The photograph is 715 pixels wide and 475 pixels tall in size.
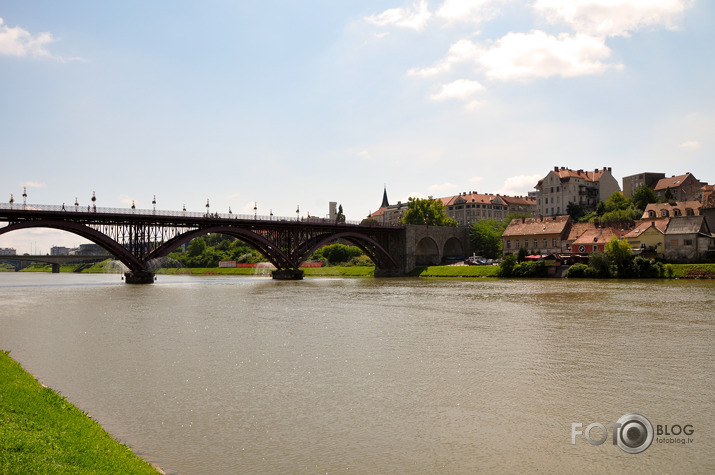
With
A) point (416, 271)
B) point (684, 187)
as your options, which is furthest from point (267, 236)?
point (684, 187)

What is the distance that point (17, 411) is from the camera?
32.6ft

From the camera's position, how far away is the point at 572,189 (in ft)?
406

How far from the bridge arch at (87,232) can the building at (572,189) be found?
301 ft

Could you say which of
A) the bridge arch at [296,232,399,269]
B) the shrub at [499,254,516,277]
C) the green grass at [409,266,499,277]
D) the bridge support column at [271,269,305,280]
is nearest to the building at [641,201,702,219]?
the shrub at [499,254,516,277]

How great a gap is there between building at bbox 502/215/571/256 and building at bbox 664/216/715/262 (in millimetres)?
20552

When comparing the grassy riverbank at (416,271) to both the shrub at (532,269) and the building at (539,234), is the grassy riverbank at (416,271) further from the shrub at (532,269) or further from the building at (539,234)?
the building at (539,234)

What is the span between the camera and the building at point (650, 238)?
243 feet

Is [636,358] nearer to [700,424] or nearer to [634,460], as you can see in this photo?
[700,424]

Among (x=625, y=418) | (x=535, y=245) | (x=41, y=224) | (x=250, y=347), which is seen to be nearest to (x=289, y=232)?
(x=41, y=224)

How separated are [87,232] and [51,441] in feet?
200

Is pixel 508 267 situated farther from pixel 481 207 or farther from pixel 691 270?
pixel 481 207

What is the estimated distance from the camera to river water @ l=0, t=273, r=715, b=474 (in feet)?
33.3

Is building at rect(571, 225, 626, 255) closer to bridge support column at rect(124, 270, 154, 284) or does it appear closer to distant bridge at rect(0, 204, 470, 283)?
distant bridge at rect(0, 204, 470, 283)

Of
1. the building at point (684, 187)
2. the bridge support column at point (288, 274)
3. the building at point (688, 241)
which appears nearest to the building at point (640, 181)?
the building at point (684, 187)
